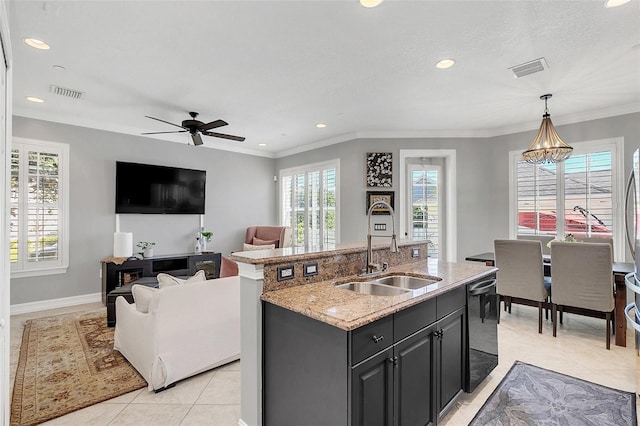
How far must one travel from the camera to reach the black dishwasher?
2277mm

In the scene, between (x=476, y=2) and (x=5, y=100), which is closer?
(x=5, y=100)

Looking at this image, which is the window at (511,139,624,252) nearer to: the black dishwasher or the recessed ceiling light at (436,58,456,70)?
the recessed ceiling light at (436,58,456,70)

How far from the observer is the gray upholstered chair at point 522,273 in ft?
11.5

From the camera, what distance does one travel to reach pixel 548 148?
354cm

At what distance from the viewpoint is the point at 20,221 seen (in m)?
4.25

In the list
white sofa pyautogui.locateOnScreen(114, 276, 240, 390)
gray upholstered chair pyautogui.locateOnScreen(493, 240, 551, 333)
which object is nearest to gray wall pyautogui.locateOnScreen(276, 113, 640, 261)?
gray upholstered chair pyautogui.locateOnScreen(493, 240, 551, 333)

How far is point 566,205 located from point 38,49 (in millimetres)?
6322

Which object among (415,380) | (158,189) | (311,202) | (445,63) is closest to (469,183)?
(445,63)

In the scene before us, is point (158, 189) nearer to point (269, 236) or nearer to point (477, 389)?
point (269, 236)

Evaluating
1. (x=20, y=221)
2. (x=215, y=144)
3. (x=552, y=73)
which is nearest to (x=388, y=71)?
(x=552, y=73)

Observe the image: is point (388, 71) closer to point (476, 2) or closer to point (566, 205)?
point (476, 2)

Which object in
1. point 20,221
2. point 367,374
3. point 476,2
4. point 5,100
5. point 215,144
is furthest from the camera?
point 215,144

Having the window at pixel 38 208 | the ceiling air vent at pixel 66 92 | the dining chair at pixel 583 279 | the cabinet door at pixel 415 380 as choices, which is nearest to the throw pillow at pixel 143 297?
the cabinet door at pixel 415 380

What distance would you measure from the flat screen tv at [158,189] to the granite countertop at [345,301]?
4.38m
